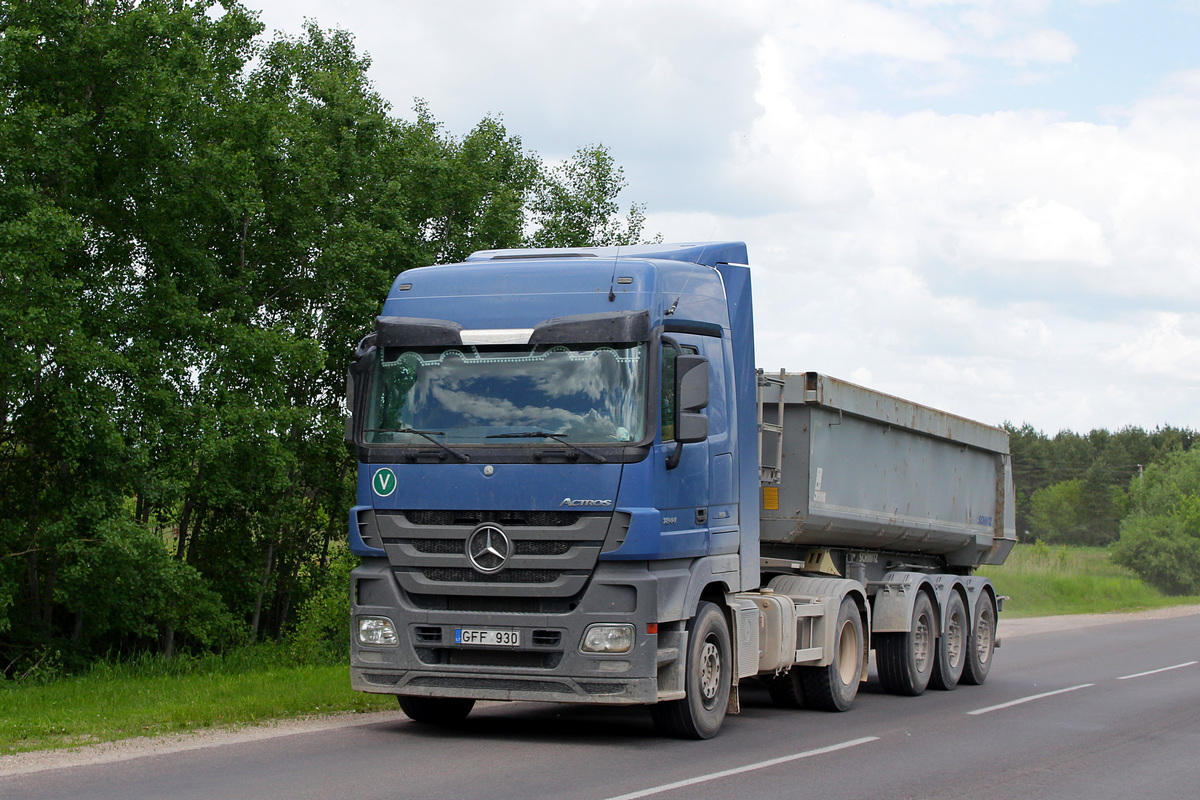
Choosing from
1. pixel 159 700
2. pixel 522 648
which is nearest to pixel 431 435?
pixel 522 648

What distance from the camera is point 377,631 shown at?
972 centimetres

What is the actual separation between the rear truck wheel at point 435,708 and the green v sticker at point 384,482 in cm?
194

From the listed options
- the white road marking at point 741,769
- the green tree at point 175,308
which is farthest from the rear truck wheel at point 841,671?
the green tree at point 175,308

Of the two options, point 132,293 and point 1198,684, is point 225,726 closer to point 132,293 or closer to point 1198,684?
point 132,293

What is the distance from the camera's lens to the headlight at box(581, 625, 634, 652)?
9219 mm

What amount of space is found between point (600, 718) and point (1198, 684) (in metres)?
8.94

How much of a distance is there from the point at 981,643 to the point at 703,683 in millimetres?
7864

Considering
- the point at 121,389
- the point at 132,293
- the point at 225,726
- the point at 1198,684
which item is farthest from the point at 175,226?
the point at 1198,684

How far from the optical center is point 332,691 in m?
12.4

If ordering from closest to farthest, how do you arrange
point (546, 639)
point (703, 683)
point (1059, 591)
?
point (546, 639)
point (703, 683)
point (1059, 591)

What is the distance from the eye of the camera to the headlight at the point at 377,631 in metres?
9.66

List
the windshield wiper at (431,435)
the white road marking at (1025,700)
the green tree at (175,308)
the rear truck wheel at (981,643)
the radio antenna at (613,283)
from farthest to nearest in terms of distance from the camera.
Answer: the rear truck wheel at (981,643)
the green tree at (175,308)
the white road marking at (1025,700)
the radio antenna at (613,283)
the windshield wiper at (431,435)

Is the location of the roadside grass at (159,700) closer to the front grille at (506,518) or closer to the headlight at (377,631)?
the headlight at (377,631)

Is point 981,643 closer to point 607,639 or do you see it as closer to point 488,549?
point 607,639
